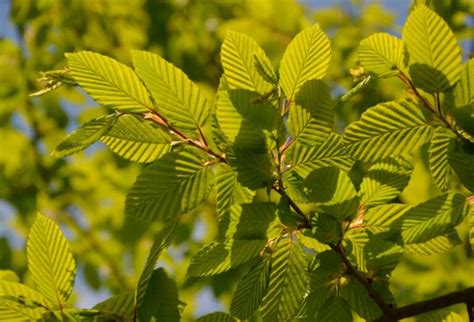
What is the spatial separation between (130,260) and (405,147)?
8.26 ft

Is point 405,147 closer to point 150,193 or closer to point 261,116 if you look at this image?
point 261,116

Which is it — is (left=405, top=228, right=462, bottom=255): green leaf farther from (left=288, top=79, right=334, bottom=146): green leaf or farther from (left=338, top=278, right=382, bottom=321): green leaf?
(left=288, top=79, right=334, bottom=146): green leaf

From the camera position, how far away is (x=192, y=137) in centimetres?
108

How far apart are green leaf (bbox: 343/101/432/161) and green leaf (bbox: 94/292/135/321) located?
1.38 feet

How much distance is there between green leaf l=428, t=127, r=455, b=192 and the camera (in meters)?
1.01

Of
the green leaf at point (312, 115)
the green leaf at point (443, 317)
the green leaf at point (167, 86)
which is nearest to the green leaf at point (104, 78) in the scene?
the green leaf at point (167, 86)

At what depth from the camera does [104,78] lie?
102cm

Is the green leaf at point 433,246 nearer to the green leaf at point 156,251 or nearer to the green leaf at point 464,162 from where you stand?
the green leaf at point 464,162

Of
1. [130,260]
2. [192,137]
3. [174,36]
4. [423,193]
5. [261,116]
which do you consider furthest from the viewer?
[174,36]

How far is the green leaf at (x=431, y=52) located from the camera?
966mm

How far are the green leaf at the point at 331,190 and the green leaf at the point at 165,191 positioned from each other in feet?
0.53

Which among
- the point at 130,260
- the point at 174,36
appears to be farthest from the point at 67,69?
the point at 174,36

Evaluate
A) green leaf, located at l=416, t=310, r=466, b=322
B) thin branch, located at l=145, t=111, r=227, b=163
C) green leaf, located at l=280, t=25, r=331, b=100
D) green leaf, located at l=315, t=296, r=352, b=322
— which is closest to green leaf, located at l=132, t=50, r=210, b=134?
thin branch, located at l=145, t=111, r=227, b=163

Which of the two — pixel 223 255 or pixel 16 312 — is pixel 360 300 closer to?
pixel 223 255
